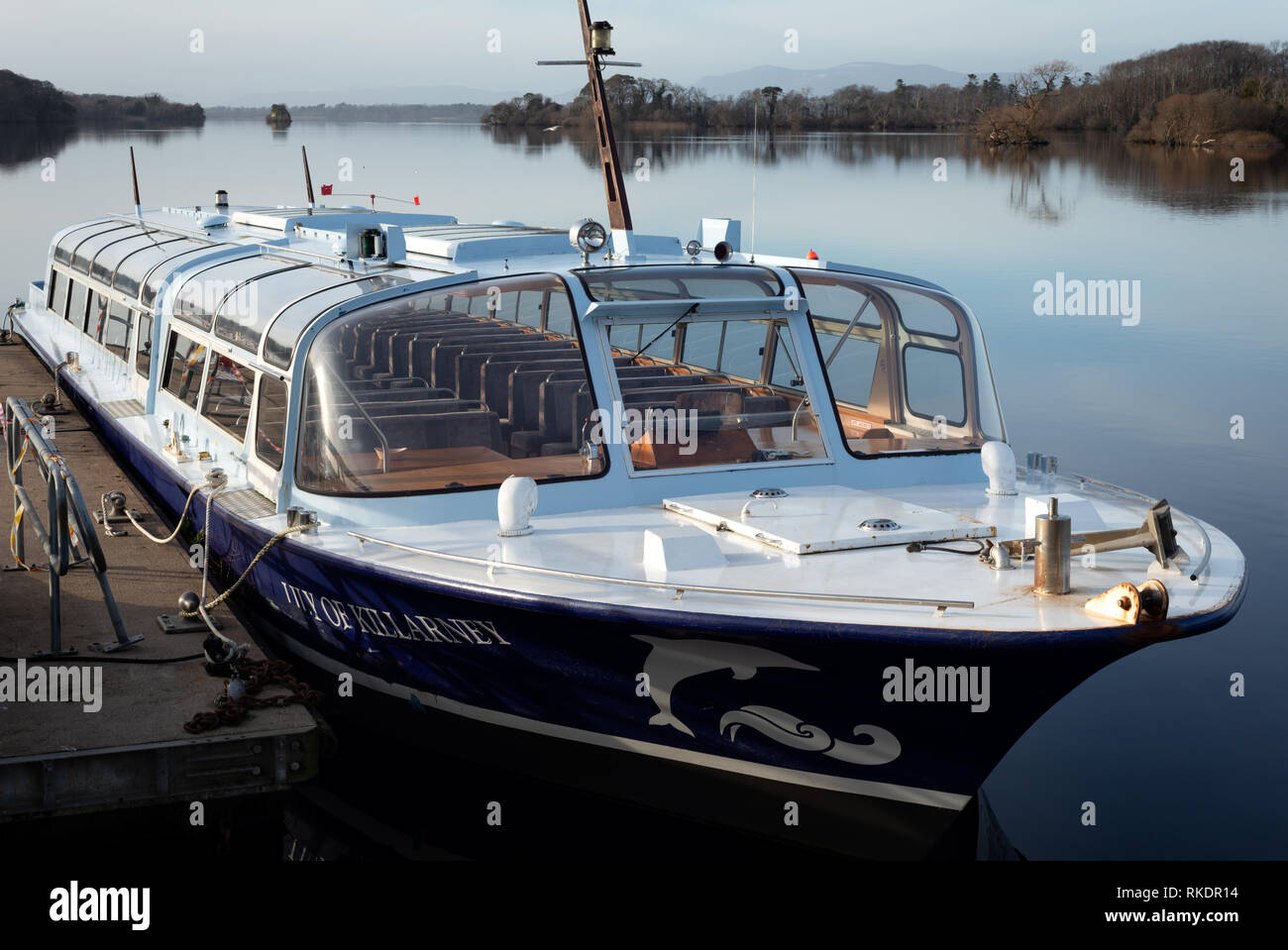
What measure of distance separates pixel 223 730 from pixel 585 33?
6821 mm

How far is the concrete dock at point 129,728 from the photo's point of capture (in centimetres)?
654

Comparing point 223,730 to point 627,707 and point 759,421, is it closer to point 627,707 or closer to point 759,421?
point 627,707

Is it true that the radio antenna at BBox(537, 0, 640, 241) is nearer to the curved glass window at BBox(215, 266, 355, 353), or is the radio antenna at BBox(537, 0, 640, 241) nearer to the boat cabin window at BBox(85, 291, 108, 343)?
the curved glass window at BBox(215, 266, 355, 353)

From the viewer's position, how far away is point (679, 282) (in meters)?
8.41

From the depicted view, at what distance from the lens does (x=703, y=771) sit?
705 centimetres

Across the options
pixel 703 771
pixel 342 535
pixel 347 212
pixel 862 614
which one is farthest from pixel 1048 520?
pixel 347 212

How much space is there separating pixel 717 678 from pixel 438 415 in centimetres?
250

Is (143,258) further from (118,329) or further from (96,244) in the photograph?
(96,244)

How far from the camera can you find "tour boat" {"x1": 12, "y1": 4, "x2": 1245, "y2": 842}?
20.9 ft

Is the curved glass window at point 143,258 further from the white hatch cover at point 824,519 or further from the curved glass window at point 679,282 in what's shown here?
the white hatch cover at point 824,519

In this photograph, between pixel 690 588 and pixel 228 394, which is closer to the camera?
pixel 690 588

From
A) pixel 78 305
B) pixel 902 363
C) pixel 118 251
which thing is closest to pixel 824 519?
pixel 902 363

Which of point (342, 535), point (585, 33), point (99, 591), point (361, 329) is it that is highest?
point (585, 33)

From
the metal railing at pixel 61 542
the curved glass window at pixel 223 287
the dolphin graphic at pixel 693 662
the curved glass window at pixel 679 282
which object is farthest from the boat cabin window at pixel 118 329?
the dolphin graphic at pixel 693 662
